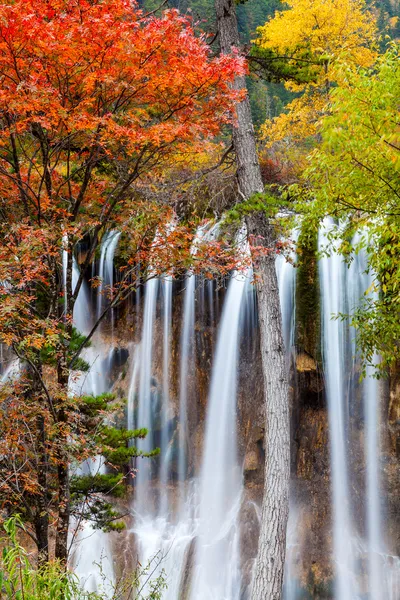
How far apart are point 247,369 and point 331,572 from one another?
12.9 ft

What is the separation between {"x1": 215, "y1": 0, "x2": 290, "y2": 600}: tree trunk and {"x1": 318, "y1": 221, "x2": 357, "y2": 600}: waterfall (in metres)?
2.10

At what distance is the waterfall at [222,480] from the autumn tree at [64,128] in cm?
386

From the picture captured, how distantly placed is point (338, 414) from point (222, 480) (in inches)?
111

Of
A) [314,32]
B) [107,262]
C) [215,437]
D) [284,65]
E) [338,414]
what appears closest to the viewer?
[284,65]

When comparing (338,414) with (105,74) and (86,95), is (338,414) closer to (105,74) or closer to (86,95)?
(86,95)

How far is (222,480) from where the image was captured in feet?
32.6

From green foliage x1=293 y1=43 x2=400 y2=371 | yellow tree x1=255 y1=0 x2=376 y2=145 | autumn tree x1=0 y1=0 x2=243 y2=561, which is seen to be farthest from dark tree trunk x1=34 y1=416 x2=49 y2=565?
yellow tree x1=255 y1=0 x2=376 y2=145

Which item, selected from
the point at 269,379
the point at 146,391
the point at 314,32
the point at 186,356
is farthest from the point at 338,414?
the point at 314,32

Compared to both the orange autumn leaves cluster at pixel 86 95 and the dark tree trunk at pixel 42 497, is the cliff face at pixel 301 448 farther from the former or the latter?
the orange autumn leaves cluster at pixel 86 95

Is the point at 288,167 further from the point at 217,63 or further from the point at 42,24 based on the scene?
the point at 42,24

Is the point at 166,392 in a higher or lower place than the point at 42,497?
higher

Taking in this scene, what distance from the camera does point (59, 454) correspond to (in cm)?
496

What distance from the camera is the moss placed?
916 cm

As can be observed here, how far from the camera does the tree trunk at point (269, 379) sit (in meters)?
5.64
